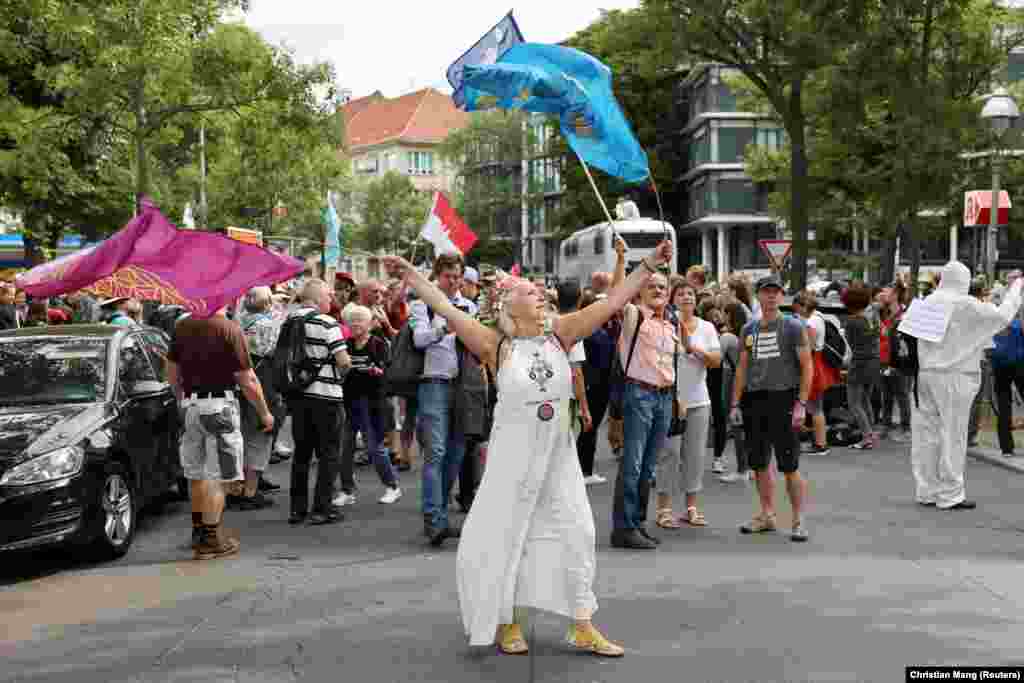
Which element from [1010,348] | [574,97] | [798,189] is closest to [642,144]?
[798,189]

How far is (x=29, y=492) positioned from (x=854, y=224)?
35997 millimetres

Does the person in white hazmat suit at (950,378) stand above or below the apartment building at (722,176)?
below

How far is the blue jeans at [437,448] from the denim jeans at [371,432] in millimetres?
1558

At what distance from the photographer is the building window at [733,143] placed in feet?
223

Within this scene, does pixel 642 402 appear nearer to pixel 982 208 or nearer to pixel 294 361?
pixel 294 361

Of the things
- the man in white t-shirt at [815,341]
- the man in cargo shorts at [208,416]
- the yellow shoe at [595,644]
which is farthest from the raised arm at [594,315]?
the man in white t-shirt at [815,341]

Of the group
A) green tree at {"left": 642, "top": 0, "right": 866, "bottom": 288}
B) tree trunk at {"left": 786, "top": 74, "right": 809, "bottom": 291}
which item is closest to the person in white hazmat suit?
green tree at {"left": 642, "top": 0, "right": 866, "bottom": 288}

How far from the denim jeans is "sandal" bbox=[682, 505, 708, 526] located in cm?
264

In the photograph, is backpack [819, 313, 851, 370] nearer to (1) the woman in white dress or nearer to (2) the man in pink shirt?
(2) the man in pink shirt

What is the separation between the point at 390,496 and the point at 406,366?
6.31 feet

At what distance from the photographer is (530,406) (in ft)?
18.7

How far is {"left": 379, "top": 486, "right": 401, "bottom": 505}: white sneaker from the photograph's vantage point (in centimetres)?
1034

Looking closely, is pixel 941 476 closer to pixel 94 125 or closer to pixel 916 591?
pixel 916 591

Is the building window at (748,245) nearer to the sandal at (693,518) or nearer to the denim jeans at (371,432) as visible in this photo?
the denim jeans at (371,432)
